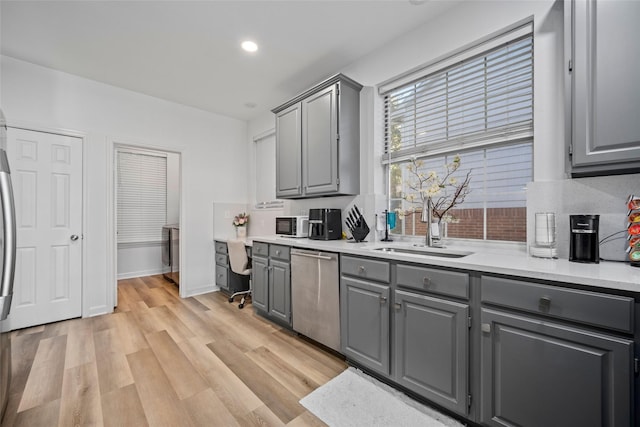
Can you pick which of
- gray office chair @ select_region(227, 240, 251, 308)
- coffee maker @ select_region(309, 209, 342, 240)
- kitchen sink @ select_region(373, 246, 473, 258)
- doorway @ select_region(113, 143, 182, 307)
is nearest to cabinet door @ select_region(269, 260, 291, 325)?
coffee maker @ select_region(309, 209, 342, 240)

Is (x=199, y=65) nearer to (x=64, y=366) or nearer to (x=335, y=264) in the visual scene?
(x=335, y=264)

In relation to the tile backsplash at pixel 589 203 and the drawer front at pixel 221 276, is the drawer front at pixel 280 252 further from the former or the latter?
the tile backsplash at pixel 589 203

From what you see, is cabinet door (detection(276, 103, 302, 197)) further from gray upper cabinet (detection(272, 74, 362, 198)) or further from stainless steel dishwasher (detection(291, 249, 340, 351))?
stainless steel dishwasher (detection(291, 249, 340, 351))

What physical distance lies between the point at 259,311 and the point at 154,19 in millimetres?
3045

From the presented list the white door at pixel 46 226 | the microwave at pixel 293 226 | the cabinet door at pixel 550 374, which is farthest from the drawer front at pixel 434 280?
the white door at pixel 46 226

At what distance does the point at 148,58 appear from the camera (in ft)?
9.21

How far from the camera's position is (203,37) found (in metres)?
2.48

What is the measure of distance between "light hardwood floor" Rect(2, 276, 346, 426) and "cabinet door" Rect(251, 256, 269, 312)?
0.21 metres

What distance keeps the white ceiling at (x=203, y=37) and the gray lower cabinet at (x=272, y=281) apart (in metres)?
2.01

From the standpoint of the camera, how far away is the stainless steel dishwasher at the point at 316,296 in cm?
222

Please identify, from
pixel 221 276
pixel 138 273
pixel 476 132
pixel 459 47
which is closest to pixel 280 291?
pixel 221 276

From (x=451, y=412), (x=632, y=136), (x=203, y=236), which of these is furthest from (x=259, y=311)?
(x=632, y=136)

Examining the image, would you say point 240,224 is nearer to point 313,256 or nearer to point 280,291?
point 280,291

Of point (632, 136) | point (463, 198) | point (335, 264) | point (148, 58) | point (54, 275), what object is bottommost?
point (54, 275)
